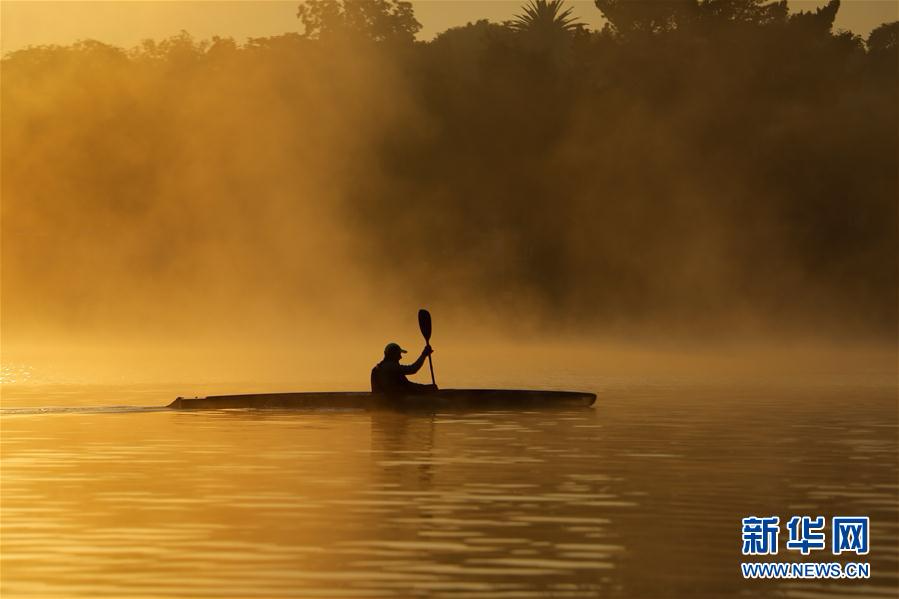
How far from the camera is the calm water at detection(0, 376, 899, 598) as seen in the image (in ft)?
63.2

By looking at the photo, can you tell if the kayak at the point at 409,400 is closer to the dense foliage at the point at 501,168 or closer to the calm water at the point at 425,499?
the calm water at the point at 425,499

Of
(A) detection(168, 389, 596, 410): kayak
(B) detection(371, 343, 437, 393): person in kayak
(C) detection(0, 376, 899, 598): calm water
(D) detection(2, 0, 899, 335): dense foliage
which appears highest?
(D) detection(2, 0, 899, 335): dense foliage

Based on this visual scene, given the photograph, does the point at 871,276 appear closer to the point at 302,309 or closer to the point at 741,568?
the point at 302,309

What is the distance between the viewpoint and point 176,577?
63.2ft

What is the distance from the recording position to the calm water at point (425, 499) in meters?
19.2

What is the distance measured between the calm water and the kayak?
370 mm

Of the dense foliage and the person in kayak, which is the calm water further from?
the dense foliage

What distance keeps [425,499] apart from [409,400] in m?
14.3

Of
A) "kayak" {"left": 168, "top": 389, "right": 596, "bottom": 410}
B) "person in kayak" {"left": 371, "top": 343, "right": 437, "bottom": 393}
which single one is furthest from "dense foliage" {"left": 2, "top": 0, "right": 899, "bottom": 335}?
"person in kayak" {"left": 371, "top": 343, "right": 437, "bottom": 393}

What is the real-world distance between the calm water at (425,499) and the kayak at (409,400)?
0.37 metres

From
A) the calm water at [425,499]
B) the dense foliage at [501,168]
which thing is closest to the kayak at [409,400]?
the calm water at [425,499]

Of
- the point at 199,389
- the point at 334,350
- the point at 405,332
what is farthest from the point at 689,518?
the point at 405,332

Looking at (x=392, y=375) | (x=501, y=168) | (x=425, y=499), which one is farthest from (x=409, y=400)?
(x=501, y=168)

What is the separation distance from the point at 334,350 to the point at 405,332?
19.7 m
